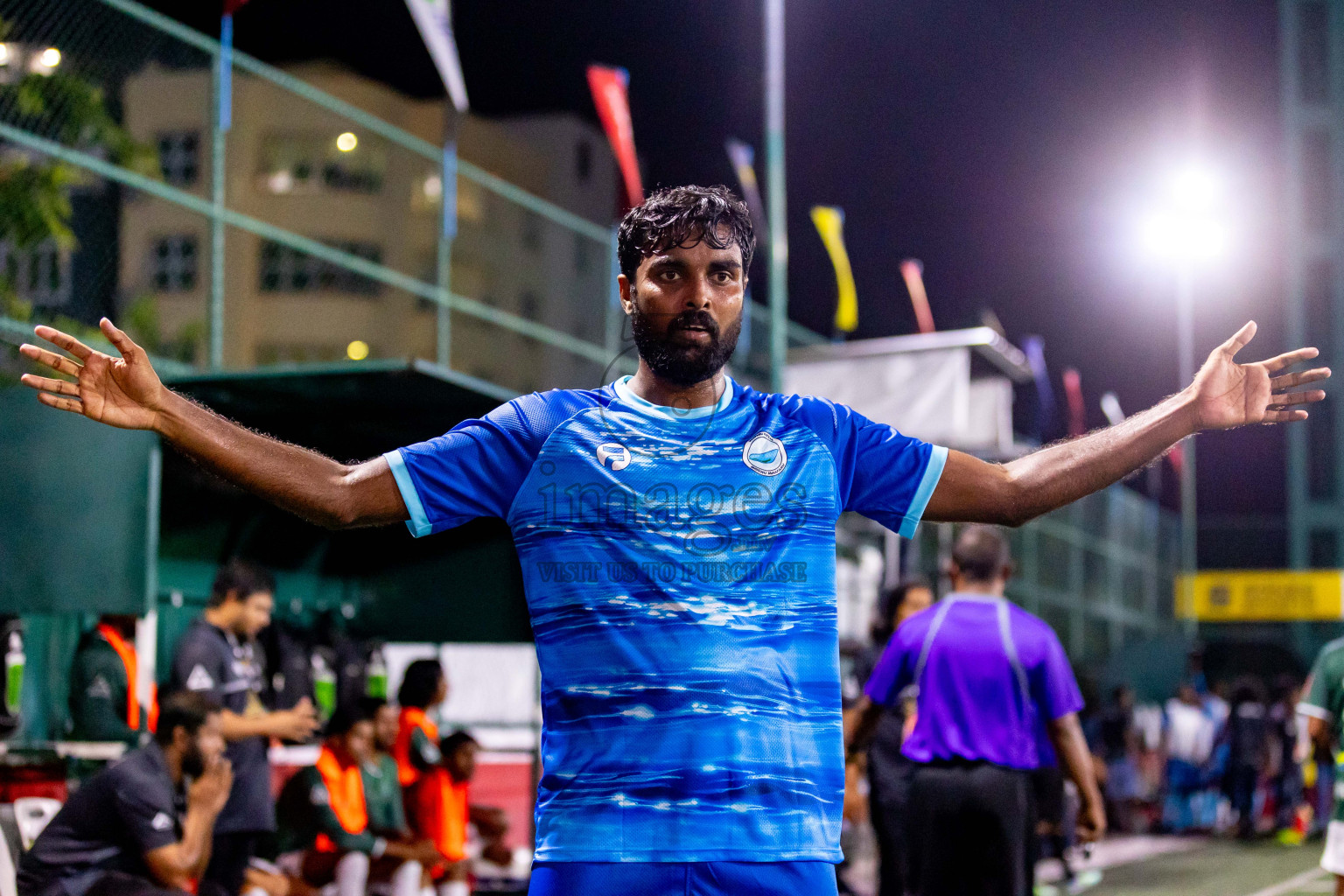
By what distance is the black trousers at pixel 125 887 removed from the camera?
18.8ft

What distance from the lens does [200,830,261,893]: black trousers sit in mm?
7266

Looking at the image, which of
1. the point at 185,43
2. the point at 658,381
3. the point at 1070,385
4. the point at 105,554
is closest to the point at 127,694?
the point at 105,554

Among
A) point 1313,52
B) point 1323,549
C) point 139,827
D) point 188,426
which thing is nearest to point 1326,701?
point 139,827

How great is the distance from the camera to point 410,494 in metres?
2.64

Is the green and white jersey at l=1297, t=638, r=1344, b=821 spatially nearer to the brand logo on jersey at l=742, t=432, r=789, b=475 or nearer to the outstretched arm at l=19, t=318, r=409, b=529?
the brand logo on jersey at l=742, t=432, r=789, b=475

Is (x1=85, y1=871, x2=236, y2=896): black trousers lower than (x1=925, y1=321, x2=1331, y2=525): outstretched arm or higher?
lower

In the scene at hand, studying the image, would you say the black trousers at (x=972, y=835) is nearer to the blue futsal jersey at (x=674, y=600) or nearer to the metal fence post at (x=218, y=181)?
the blue futsal jersey at (x=674, y=600)

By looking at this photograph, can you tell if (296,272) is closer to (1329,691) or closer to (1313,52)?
(1329,691)

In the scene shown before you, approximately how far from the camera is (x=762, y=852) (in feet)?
8.02

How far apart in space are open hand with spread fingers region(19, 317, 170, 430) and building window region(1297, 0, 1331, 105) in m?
52.3

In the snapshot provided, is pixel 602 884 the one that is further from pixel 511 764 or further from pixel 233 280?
pixel 233 280

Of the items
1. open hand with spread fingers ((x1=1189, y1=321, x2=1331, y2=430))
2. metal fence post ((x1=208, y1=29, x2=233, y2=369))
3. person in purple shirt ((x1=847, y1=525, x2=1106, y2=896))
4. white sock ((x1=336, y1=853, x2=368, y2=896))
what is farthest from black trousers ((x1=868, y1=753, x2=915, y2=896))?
open hand with spread fingers ((x1=1189, y1=321, x2=1331, y2=430))

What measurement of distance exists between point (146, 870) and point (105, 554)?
5.35 ft

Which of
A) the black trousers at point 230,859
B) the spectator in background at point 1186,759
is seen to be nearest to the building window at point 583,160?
the spectator in background at point 1186,759
